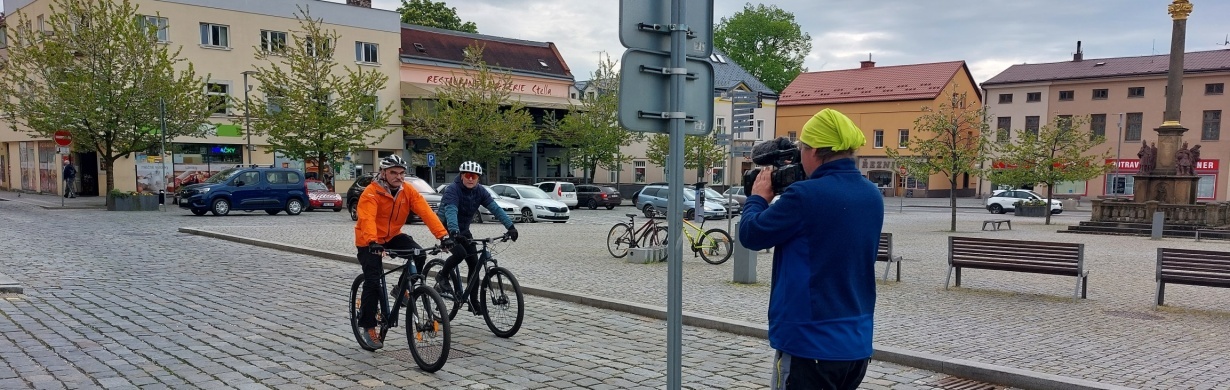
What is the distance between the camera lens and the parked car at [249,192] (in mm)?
24391

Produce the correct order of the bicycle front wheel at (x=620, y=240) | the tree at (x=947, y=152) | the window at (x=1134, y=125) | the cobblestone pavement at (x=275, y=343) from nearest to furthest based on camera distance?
1. the cobblestone pavement at (x=275, y=343)
2. the bicycle front wheel at (x=620, y=240)
3. the tree at (x=947, y=152)
4. the window at (x=1134, y=125)

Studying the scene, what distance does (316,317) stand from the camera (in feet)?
25.8

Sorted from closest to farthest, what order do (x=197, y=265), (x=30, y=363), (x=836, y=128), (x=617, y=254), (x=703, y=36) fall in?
(x=836, y=128), (x=703, y=36), (x=30, y=363), (x=197, y=265), (x=617, y=254)

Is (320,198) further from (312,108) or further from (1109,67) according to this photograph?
(1109,67)

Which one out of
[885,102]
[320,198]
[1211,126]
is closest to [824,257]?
[320,198]

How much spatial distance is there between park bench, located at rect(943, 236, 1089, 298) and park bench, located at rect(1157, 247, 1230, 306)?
77 centimetres

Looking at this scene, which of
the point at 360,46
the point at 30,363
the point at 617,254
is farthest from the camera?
the point at 360,46

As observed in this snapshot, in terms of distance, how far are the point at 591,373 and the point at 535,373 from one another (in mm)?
401

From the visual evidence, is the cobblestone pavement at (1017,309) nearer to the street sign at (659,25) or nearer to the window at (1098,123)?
the street sign at (659,25)

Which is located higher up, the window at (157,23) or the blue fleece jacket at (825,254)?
the window at (157,23)

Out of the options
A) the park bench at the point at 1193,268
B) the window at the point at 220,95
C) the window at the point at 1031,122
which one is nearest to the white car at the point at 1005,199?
the window at the point at 1031,122

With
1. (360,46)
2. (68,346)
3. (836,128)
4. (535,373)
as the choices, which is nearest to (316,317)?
(68,346)

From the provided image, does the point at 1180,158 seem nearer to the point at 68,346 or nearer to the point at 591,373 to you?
the point at 591,373

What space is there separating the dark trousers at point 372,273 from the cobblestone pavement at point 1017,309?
3.24 meters
